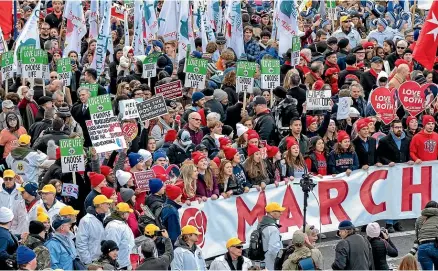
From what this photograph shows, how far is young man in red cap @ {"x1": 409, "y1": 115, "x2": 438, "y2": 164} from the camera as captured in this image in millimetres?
20156

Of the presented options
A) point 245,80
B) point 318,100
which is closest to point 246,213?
point 318,100

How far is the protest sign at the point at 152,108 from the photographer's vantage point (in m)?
20.0

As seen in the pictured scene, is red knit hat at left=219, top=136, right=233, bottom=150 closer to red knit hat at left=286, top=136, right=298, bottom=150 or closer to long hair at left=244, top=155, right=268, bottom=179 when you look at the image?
long hair at left=244, top=155, right=268, bottom=179

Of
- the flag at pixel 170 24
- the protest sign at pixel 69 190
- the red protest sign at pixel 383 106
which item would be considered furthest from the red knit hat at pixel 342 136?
the flag at pixel 170 24

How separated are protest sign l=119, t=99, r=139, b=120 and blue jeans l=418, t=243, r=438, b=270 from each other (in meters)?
5.29

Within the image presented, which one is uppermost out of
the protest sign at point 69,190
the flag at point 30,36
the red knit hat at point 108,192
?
the flag at point 30,36

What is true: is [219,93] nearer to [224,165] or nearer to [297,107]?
[297,107]

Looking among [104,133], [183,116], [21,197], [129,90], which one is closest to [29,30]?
[129,90]

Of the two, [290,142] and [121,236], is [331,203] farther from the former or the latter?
[121,236]

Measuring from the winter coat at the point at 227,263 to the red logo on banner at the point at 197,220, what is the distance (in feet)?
6.11

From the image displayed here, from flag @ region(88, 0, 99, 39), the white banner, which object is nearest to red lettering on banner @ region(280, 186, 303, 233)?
the white banner

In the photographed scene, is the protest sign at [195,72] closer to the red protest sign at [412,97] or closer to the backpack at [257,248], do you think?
the red protest sign at [412,97]

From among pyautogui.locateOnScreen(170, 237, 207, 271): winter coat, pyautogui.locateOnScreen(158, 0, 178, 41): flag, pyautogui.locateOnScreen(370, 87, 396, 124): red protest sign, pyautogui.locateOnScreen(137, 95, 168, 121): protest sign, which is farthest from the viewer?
pyautogui.locateOnScreen(158, 0, 178, 41): flag

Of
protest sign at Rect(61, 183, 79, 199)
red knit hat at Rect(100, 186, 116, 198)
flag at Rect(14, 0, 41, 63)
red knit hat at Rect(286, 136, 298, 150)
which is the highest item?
flag at Rect(14, 0, 41, 63)
